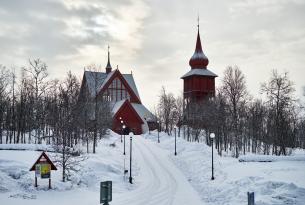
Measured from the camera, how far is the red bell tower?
7856cm

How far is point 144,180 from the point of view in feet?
100

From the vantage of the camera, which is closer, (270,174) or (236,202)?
(236,202)

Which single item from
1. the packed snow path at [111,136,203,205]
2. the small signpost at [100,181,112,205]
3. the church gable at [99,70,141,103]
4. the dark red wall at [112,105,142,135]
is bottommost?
the packed snow path at [111,136,203,205]

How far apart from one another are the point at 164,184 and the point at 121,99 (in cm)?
5664

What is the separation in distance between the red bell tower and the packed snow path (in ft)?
115

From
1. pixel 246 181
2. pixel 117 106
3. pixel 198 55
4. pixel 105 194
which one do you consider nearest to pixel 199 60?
pixel 198 55

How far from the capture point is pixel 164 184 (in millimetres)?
28375

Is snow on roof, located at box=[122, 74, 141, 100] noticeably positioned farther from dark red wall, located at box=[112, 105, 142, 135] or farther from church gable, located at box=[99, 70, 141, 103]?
dark red wall, located at box=[112, 105, 142, 135]

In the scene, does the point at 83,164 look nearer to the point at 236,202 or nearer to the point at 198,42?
the point at 236,202

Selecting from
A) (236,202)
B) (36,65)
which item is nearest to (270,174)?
(236,202)

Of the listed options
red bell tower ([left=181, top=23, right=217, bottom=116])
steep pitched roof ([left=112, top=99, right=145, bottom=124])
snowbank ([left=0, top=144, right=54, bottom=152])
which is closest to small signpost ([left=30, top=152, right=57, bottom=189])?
snowbank ([left=0, top=144, right=54, bottom=152])

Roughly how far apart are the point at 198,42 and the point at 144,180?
57541 mm

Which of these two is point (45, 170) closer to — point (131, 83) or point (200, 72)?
point (200, 72)

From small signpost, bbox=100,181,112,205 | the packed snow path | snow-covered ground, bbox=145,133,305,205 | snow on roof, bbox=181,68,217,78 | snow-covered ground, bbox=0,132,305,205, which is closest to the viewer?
small signpost, bbox=100,181,112,205
